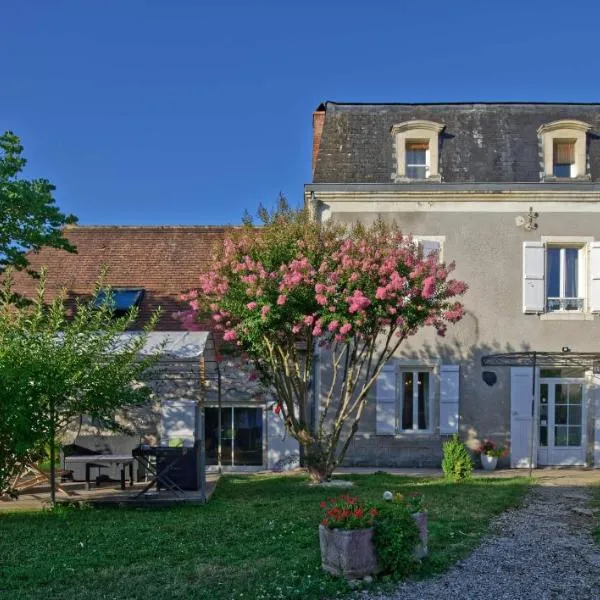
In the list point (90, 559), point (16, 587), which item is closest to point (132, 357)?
point (90, 559)

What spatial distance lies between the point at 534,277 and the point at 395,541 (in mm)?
11628

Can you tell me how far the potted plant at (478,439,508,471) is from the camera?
16.9 meters

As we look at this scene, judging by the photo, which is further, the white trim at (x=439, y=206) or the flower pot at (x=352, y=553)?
the white trim at (x=439, y=206)

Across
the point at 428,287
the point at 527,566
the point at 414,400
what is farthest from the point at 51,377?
the point at 414,400

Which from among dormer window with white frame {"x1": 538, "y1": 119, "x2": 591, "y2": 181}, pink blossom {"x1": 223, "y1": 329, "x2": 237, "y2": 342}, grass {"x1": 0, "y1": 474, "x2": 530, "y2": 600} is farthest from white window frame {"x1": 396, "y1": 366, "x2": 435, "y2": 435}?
pink blossom {"x1": 223, "y1": 329, "x2": 237, "y2": 342}

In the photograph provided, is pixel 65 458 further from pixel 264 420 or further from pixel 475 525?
pixel 475 525

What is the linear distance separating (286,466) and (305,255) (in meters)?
→ 6.93

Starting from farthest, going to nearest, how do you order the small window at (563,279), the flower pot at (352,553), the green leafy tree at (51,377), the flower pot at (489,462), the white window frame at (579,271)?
the small window at (563,279) < the white window frame at (579,271) < the flower pot at (489,462) < the green leafy tree at (51,377) < the flower pot at (352,553)

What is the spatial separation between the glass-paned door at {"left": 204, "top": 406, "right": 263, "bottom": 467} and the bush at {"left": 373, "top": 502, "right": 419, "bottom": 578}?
10771 millimetres

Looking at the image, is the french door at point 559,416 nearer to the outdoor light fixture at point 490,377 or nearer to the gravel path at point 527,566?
the outdoor light fixture at point 490,377

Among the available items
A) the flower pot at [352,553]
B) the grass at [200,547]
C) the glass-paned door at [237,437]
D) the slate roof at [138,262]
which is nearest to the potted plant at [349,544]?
the flower pot at [352,553]

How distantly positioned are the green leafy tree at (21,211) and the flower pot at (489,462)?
1125 cm

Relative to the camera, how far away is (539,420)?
693 inches

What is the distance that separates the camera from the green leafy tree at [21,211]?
47.5 feet
